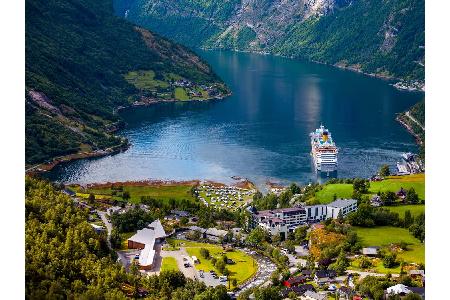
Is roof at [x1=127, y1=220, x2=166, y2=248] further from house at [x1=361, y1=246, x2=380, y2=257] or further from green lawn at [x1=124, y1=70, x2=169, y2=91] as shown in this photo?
green lawn at [x1=124, y1=70, x2=169, y2=91]

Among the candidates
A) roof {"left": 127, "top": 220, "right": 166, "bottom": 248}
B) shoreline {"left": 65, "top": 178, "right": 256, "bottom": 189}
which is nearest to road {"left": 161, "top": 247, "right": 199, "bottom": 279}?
roof {"left": 127, "top": 220, "right": 166, "bottom": 248}

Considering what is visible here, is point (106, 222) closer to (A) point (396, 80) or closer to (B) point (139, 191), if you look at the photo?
(B) point (139, 191)

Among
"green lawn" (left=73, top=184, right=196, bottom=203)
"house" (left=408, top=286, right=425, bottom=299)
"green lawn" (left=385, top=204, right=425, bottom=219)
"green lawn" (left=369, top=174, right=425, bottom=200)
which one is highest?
"green lawn" (left=369, top=174, right=425, bottom=200)

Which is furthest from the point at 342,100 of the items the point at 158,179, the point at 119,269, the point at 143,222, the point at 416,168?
the point at 119,269

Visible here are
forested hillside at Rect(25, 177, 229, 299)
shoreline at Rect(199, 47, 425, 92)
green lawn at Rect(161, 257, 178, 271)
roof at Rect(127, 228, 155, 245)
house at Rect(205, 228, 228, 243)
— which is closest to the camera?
forested hillside at Rect(25, 177, 229, 299)

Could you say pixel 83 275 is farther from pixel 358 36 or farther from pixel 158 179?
pixel 358 36
